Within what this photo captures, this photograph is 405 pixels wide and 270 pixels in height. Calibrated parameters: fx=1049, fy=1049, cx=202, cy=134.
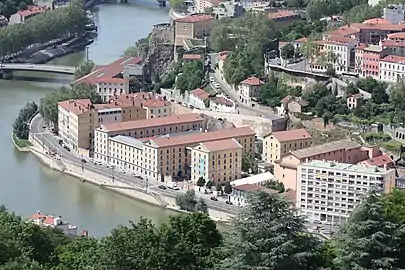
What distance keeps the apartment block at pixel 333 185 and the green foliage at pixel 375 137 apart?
1180mm

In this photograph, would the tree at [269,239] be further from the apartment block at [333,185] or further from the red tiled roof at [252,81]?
the red tiled roof at [252,81]

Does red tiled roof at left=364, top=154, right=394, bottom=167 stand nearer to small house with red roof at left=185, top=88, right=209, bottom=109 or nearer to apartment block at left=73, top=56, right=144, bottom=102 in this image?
small house with red roof at left=185, top=88, right=209, bottom=109

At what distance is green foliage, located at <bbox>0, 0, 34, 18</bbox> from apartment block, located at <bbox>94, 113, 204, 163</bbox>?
30.9ft

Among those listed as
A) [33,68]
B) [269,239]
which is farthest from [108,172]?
[269,239]

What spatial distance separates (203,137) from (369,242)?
20.4 feet

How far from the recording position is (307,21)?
1384cm

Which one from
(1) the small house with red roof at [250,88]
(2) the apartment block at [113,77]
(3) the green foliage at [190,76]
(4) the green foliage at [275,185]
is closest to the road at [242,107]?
(1) the small house with red roof at [250,88]

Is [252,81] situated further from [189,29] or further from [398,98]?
[189,29]

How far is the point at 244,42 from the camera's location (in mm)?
13336

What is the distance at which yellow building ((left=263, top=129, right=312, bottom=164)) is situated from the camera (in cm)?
975

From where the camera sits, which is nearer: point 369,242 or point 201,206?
point 369,242

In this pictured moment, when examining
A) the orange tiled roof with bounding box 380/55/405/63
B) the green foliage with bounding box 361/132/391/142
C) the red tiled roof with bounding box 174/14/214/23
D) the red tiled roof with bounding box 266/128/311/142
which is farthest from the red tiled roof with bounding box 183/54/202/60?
the green foliage with bounding box 361/132/391/142

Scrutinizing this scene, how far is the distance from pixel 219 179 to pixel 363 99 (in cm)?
186

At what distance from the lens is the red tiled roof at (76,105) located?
10977 millimetres
